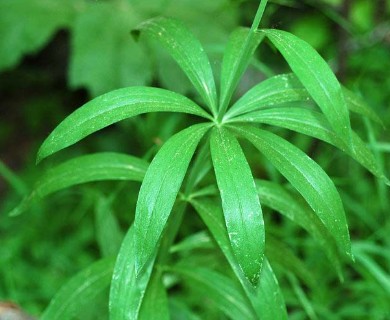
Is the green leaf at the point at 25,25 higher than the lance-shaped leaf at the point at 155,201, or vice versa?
the green leaf at the point at 25,25

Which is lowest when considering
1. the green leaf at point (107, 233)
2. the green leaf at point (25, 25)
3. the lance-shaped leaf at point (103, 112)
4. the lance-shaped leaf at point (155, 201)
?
the lance-shaped leaf at point (155, 201)

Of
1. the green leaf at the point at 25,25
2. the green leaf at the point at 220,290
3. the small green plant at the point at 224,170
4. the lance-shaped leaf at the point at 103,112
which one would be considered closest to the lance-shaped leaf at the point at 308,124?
the small green plant at the point at 224,170

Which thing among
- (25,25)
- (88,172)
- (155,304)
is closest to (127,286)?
(155,304)

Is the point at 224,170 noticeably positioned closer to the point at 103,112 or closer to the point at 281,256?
the point at 103,112

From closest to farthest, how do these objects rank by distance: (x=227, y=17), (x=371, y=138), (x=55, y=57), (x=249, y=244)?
(x=249, y=244), (x=371, y=138), (x=227, y=17), (x=55, y=57)

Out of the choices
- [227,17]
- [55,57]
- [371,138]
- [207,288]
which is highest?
[55,57]

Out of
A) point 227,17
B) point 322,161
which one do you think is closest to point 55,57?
point 227,17

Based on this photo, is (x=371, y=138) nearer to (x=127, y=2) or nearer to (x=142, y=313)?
(x=142, y=313)

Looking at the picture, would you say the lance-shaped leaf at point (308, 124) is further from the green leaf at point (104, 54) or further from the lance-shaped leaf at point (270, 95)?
the green leaf at point (104, 54)
